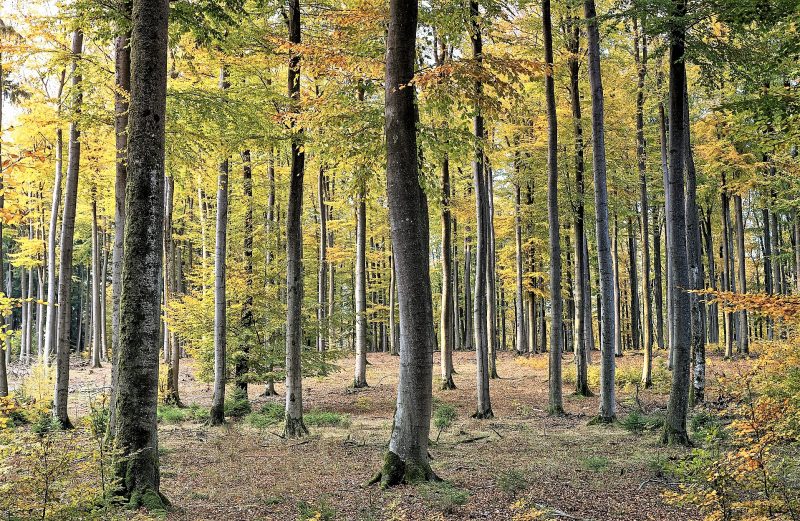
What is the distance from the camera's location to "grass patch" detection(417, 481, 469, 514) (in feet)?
19.3

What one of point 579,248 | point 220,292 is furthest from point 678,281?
point 220,292

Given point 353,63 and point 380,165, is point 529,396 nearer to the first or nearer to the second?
point 380,165

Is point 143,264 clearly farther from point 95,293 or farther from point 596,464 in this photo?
point 95,293

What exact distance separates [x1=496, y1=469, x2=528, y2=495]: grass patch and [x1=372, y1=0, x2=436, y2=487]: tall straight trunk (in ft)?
2.87

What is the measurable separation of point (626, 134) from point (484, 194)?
8675 millimetres

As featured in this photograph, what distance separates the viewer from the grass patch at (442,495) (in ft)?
19.3

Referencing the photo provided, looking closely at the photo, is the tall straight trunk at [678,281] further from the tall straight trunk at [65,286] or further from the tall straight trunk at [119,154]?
the tall straight trunk at [65,286]

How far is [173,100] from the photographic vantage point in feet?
26.4

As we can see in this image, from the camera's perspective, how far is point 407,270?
22.7 feet

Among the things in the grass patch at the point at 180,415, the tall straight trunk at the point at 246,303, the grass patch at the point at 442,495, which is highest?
the tall straight trunk at the point at 246,303

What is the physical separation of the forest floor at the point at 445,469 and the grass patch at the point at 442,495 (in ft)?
0.05

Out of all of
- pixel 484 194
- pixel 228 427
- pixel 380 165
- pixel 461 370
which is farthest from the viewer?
pixel 461 370

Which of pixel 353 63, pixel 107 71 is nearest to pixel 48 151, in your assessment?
pixel 107 71

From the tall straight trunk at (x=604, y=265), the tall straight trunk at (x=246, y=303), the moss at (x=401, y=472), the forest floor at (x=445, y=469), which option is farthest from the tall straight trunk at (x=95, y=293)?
the moss at (x=401, y=472)
